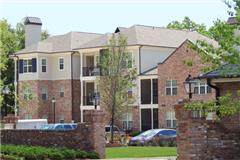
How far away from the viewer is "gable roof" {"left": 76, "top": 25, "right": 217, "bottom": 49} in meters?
57.8

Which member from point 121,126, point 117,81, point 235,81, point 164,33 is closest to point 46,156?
point 235,81

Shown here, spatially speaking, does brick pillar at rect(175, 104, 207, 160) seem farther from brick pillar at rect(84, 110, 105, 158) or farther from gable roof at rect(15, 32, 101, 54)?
gable roof at rect(15, 32, 101, 54)

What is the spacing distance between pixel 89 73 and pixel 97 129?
104ft

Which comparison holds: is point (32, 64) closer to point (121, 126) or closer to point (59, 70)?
point (59, 70)

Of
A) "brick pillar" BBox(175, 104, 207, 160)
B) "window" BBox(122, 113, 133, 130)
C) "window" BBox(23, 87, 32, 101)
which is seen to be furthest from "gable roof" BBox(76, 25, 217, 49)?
"brick pillar" BBox(175, 104, 207, 160)

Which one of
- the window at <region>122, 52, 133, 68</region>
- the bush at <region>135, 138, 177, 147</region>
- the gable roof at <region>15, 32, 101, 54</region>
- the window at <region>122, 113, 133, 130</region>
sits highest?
the gable roof at <region>15, 32, 101, 54</region>

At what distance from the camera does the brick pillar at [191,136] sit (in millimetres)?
20719

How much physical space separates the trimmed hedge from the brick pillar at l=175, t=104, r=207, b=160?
805 centimetres

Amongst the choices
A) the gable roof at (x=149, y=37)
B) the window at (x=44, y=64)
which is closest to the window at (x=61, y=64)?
the window at (x=44, y=64)

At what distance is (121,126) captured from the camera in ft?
188

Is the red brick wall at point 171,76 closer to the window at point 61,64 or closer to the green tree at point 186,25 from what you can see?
the window at point 61,64

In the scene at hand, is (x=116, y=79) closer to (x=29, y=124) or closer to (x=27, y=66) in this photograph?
(x=29, y=124)

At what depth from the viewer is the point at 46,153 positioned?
89.8 ft

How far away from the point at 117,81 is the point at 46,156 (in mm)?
23148
